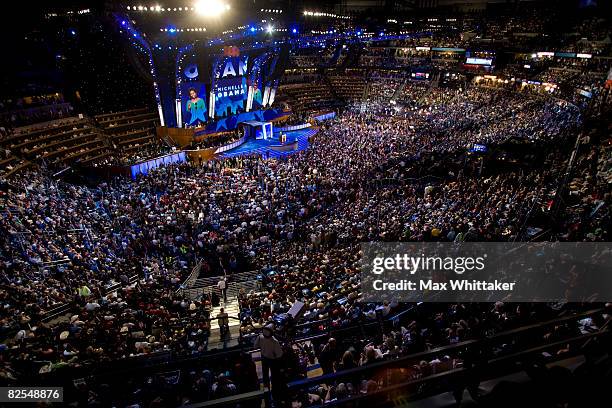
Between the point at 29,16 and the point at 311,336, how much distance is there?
43136 millimetres

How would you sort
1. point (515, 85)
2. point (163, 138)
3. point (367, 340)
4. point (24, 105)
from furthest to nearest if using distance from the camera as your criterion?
point (515, 85)
point (163, 138)
point (24, 105)
point (367, 340)

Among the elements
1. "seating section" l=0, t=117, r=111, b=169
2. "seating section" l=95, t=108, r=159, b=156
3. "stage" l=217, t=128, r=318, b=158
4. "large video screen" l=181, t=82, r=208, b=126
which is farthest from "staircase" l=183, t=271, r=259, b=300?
"large video screen" l=181, t=82, r=208, b=126

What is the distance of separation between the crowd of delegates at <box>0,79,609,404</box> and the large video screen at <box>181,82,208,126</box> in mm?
9645

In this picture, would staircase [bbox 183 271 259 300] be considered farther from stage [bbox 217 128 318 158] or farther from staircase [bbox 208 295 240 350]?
stage [bbox 217 128 318 158]

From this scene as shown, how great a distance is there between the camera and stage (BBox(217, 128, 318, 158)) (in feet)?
121

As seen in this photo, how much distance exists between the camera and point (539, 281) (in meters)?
9.63

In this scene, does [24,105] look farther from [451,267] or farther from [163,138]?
[451,267]

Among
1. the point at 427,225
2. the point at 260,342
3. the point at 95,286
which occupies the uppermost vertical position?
the point at 260,342

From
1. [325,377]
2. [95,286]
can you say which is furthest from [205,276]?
[325,377]

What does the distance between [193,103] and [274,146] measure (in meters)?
8.95

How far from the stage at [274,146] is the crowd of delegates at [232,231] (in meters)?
4.98

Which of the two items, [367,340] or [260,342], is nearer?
[260,342]

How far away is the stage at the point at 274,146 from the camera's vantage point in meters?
36.8

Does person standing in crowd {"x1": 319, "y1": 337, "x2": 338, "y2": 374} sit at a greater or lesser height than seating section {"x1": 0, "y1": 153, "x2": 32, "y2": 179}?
lesser
